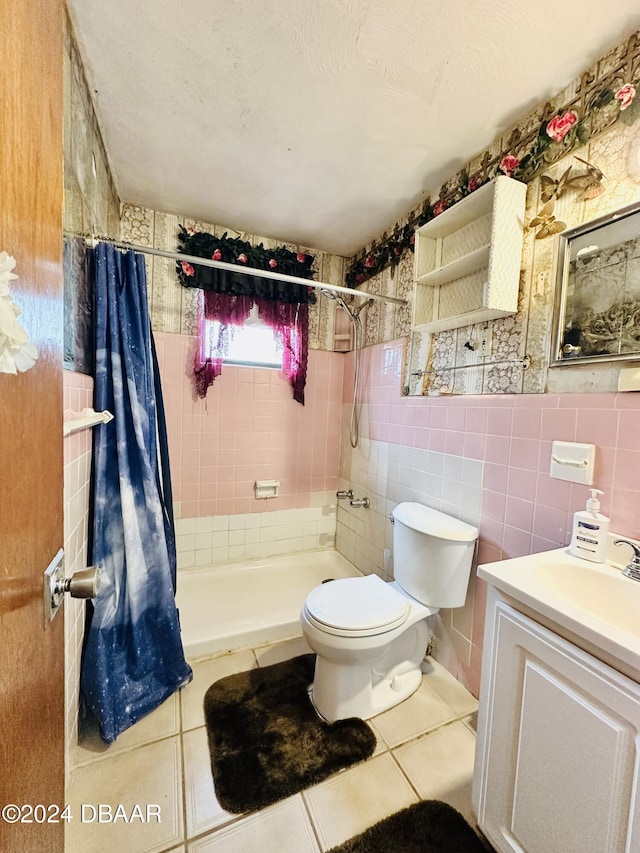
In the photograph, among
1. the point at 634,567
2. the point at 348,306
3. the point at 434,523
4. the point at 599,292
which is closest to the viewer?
the point at 634,567

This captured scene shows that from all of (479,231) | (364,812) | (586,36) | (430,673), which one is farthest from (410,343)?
(364,812)

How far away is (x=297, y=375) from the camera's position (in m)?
2.38

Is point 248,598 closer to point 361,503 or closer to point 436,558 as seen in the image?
point 361,503

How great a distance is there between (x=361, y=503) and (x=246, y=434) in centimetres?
91

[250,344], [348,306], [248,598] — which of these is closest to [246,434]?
[250,344]

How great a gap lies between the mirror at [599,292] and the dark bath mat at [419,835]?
1.48 m

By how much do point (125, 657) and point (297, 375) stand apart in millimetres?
1759

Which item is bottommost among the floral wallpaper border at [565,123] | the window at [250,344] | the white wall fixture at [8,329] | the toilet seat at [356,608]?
the toilet seat at [356,608]

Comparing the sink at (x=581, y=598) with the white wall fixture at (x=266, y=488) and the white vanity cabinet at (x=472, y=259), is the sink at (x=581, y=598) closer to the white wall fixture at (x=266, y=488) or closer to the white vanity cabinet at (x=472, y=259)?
the white vanity cabinet at (x=472, y=259)

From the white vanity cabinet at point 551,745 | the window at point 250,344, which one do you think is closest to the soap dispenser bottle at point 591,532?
the white vanity cabinet at point 551,745

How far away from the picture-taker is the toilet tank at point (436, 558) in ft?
4.66

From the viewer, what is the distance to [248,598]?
2.06 m

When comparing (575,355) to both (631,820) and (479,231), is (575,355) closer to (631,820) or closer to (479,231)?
(479,231)

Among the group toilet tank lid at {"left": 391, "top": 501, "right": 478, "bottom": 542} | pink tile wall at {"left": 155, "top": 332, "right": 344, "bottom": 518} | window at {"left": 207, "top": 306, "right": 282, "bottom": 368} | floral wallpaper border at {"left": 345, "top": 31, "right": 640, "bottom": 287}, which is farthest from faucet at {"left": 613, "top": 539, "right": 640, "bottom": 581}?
window at {"left": 207, "top": 306, "right": 282, "bottom": 368}
